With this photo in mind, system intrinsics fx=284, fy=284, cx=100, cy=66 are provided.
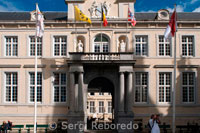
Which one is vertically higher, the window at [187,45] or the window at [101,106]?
the window at [187,45]

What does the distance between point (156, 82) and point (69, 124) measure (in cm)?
854

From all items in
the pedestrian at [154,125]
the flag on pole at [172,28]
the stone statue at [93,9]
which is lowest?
the pedestrian at [154,125]

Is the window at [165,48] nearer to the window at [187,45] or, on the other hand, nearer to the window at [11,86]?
the window at [187,45]

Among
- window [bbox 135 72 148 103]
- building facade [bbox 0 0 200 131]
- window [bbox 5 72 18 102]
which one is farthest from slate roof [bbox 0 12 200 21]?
window [bbox 135 72 148 103]

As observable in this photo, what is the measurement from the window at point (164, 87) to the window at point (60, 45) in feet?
29.6

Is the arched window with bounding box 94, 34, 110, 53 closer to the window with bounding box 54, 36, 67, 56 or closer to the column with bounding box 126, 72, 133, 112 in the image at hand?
the window with bounding box 54, 36, 67, 56

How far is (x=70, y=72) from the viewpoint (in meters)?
23.5

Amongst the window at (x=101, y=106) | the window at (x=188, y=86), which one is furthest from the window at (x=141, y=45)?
the window at (x=101, y=106)

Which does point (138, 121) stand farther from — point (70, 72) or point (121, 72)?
point (70, 72)

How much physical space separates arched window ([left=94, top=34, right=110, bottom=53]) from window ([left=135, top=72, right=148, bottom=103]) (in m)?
3.63

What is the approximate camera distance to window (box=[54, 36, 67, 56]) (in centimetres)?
2600

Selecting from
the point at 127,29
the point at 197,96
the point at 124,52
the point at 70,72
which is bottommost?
the point at 197,96

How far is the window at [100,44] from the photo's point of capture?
25.9 metres

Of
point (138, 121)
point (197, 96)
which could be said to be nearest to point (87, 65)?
point (138, 121)
